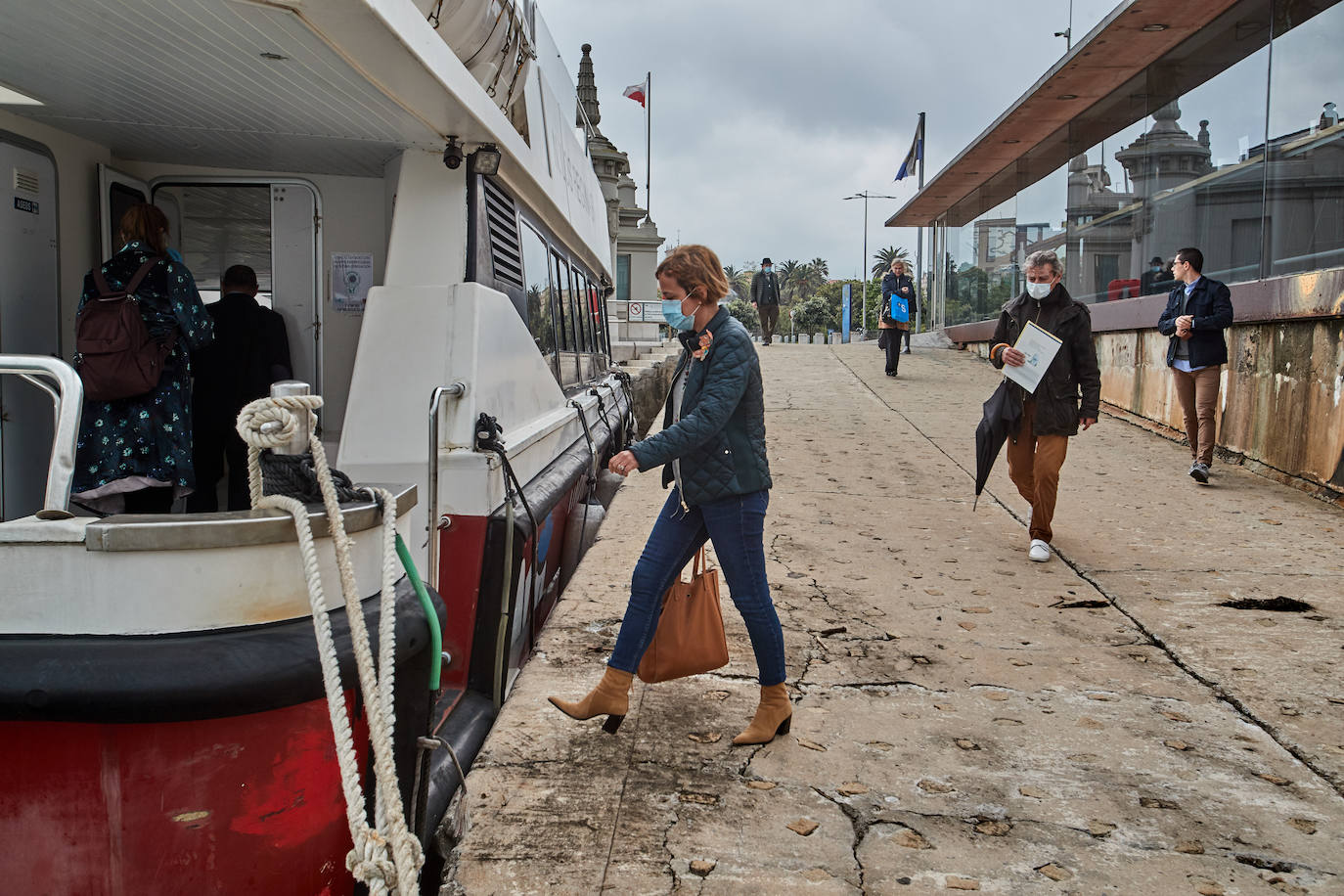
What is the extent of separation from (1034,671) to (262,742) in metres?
3.01

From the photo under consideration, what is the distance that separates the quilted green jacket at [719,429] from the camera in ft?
10.5

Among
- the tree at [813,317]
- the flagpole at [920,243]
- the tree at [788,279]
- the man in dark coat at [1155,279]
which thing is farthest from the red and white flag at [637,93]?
the tree at [788,279]

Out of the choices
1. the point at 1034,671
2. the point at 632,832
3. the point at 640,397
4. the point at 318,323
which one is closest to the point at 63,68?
the point at 318,323

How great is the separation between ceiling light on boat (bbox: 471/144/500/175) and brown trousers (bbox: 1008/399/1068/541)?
329cm

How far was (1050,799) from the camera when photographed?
3051mm

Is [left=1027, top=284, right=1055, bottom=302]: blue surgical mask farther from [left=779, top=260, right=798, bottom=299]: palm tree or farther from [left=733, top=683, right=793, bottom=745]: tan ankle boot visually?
[left=779, top=260, right=798, bottom=299]: palm tree

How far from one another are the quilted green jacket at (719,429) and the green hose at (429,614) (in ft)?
2.83

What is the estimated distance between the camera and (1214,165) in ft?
31.8

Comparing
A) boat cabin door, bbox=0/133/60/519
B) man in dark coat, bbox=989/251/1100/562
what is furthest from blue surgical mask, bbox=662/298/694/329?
man in dark coat, bbox=989/251/1100/562

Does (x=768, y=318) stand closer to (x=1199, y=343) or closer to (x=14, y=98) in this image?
(x=1199, y=343)

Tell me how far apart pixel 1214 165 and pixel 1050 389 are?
5488 millimetres

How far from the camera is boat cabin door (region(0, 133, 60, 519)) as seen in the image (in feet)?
12.4

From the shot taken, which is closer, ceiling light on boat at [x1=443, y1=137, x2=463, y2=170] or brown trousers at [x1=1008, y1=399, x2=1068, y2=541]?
ceiling light on boat at [x1=443, y1=137, x2=463, y2=170]

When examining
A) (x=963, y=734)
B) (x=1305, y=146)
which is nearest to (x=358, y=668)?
(x=963, y=734)
